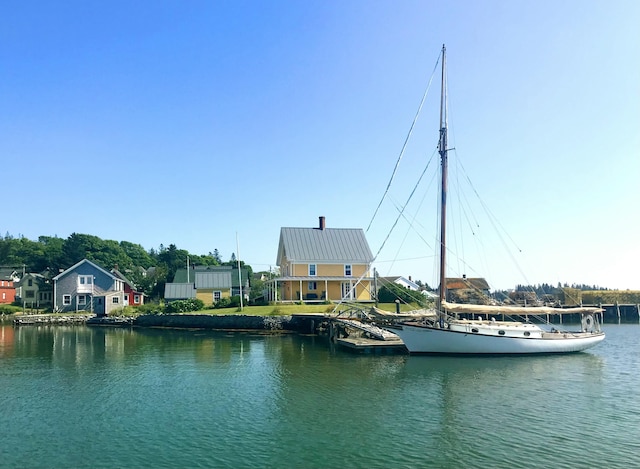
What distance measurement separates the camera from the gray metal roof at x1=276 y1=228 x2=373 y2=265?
5694cm

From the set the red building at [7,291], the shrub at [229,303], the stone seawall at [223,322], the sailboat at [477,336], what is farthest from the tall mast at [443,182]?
the red building at [7,291]

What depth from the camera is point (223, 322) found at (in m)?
50.3

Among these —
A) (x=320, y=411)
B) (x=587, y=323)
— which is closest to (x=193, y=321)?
(x=320, y=411)

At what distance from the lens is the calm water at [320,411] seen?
1370 centimetres

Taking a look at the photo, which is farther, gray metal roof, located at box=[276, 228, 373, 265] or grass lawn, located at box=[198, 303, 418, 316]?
gray metal roof, located at box=[276, 228, 373, 265]

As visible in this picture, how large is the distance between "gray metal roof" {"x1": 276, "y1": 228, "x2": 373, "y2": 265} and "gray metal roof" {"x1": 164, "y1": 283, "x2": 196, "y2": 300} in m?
14.3

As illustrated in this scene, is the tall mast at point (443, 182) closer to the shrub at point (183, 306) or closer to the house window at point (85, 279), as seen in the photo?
the shrub at point (183, 306)

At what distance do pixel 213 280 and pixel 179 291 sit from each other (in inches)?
195

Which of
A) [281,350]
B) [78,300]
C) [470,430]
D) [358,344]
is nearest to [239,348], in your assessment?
[281,350]

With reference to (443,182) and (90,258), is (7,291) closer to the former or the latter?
(90,258)

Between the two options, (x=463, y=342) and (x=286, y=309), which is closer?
(x=463, y=342)

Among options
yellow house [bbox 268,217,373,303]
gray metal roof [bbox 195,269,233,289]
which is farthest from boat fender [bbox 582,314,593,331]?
gray metal roof [bbox 195,269,233,289]

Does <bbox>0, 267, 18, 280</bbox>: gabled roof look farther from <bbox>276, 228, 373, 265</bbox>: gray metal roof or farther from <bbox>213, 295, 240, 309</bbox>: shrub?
<bbox>276, 228, 373, 265</bbox>: gray metal roof

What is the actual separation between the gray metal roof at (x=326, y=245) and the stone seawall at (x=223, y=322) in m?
10.2
